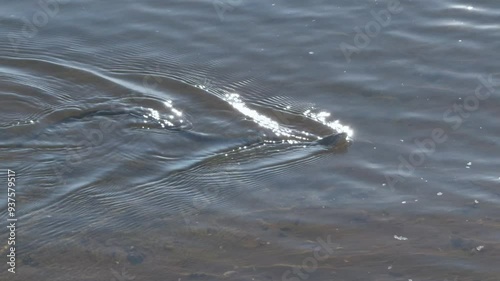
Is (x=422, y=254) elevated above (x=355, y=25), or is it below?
below

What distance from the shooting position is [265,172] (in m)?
7.52

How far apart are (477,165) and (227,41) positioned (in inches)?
119

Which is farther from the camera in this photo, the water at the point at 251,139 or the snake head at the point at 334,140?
the snake head at the point at 334,140

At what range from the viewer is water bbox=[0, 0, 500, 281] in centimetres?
671

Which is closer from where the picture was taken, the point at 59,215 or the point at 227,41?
the point at 59,215

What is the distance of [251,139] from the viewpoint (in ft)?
26.0

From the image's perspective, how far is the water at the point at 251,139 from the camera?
6.71m

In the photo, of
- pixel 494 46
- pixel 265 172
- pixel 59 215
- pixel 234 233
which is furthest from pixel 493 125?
pixel 59 215

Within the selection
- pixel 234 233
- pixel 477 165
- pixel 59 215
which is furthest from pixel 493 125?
pixel 59 215

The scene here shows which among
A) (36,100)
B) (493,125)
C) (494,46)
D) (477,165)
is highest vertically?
(494,46)

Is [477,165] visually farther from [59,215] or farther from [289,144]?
[59,215]

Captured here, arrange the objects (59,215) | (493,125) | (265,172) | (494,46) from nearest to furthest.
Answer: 1. (59,215)
2. (265,172)
3. (493,125)
4. (494,46)

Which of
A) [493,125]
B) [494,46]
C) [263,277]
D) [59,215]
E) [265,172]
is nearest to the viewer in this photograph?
[263,277]

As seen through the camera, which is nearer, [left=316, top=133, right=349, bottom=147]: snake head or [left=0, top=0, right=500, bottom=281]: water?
[left=0, top=0, right=500, bottom=281]: water
